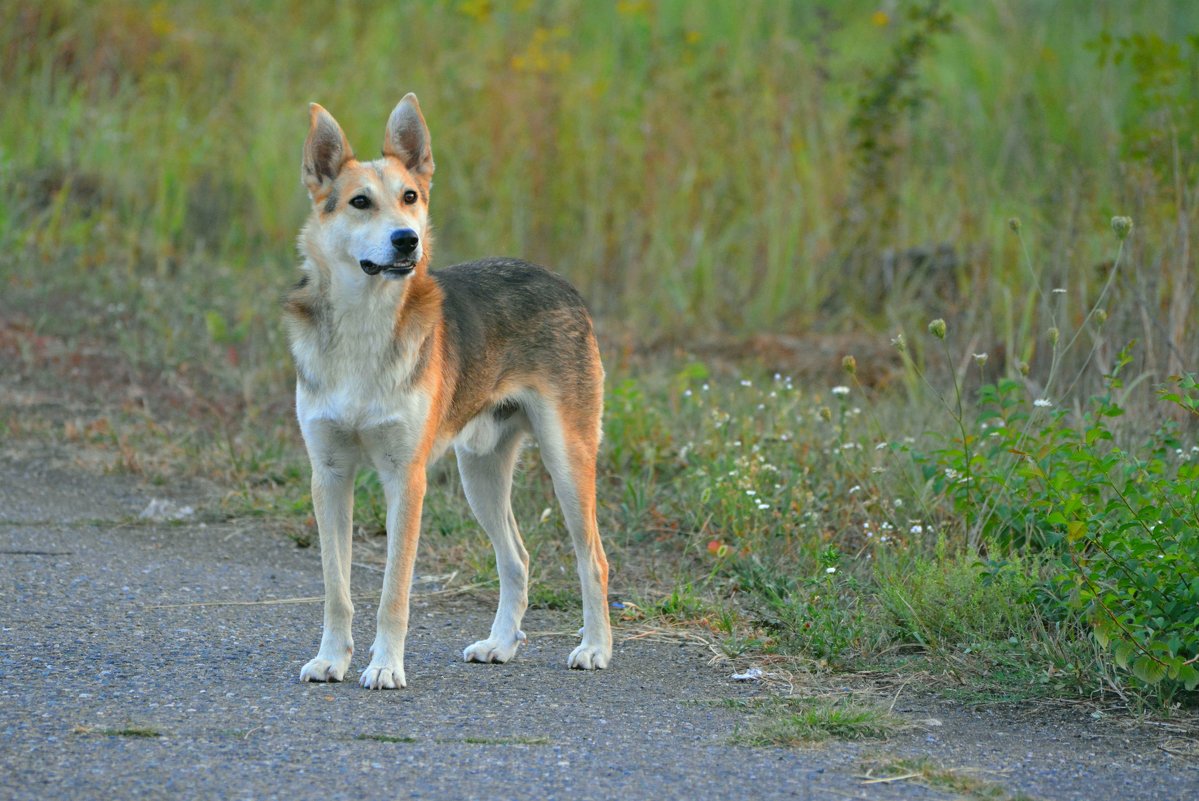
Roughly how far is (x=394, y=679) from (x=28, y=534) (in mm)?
2676

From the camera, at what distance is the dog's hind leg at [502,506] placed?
221 inches

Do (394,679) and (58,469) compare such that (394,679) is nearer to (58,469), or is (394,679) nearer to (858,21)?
(58,469)

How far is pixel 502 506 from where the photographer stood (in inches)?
225

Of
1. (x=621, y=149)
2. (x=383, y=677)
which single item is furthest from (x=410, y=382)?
(x=621, y=149)

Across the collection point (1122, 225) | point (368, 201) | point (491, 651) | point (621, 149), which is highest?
point (1122, 225)

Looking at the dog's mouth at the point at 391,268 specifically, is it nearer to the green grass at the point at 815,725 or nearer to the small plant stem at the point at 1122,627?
the green grass at the point at 815,725

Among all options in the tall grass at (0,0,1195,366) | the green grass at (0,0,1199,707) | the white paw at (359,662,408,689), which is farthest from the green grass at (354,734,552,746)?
the tall grass at (0,0,1195,366)

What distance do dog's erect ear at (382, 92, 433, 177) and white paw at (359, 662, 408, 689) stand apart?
1837mm

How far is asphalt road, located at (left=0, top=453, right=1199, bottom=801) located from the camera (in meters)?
3.89

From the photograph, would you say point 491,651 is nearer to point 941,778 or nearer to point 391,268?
point 391,268

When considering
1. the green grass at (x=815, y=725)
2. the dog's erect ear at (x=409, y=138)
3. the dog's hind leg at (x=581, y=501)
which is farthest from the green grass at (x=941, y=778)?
the dog's erect ear at (x=409, y=138)

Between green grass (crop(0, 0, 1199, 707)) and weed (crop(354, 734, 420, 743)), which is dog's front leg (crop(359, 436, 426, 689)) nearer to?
weed (crop(354, 734, 420, 743))

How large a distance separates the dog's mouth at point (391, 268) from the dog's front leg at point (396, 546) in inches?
22.3

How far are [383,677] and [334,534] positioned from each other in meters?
0.54
